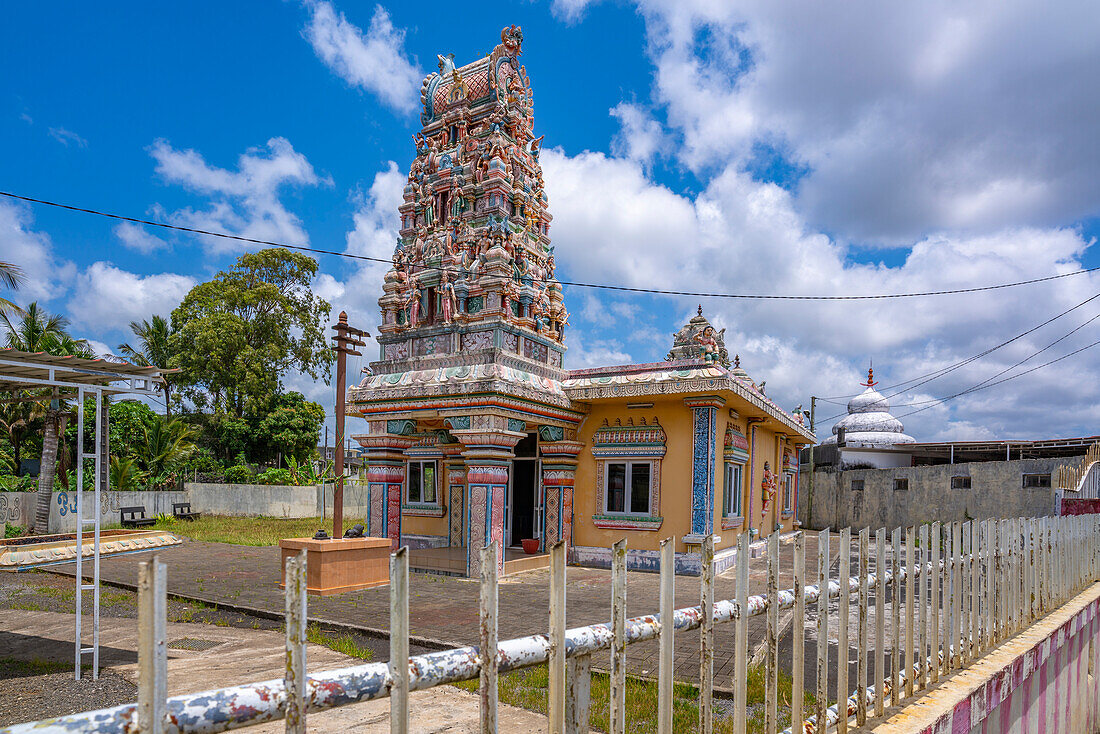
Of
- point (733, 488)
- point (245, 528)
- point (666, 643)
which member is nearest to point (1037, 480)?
point (733, 488)

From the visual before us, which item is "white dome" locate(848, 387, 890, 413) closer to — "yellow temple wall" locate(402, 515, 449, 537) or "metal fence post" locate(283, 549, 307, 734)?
"yellow temple wall" locate(402, 515, 449, 537)

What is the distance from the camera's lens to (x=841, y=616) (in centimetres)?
323

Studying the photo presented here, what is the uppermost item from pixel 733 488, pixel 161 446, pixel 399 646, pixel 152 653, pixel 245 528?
pixel 152 653

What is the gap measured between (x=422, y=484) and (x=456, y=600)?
611 cm

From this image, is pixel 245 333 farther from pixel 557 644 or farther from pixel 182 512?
pixel 557 644

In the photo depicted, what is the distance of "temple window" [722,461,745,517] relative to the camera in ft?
44.9

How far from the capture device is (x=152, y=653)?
1.20 m

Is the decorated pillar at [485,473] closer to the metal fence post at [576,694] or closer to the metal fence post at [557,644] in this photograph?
the metal fence post at [576,694]

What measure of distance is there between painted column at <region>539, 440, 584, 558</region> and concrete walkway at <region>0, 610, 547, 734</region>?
257 inches

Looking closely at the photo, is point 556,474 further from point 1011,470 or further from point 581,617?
point 1011,470

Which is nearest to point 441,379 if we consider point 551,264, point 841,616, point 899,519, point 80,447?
point 551,264

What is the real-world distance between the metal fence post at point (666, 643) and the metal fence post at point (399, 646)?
0.92 metres

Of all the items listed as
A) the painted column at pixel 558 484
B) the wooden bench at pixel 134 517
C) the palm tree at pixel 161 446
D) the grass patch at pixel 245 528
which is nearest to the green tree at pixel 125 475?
the palm tree at pixel 161 446

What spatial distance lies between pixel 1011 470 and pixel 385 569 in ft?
58.8
